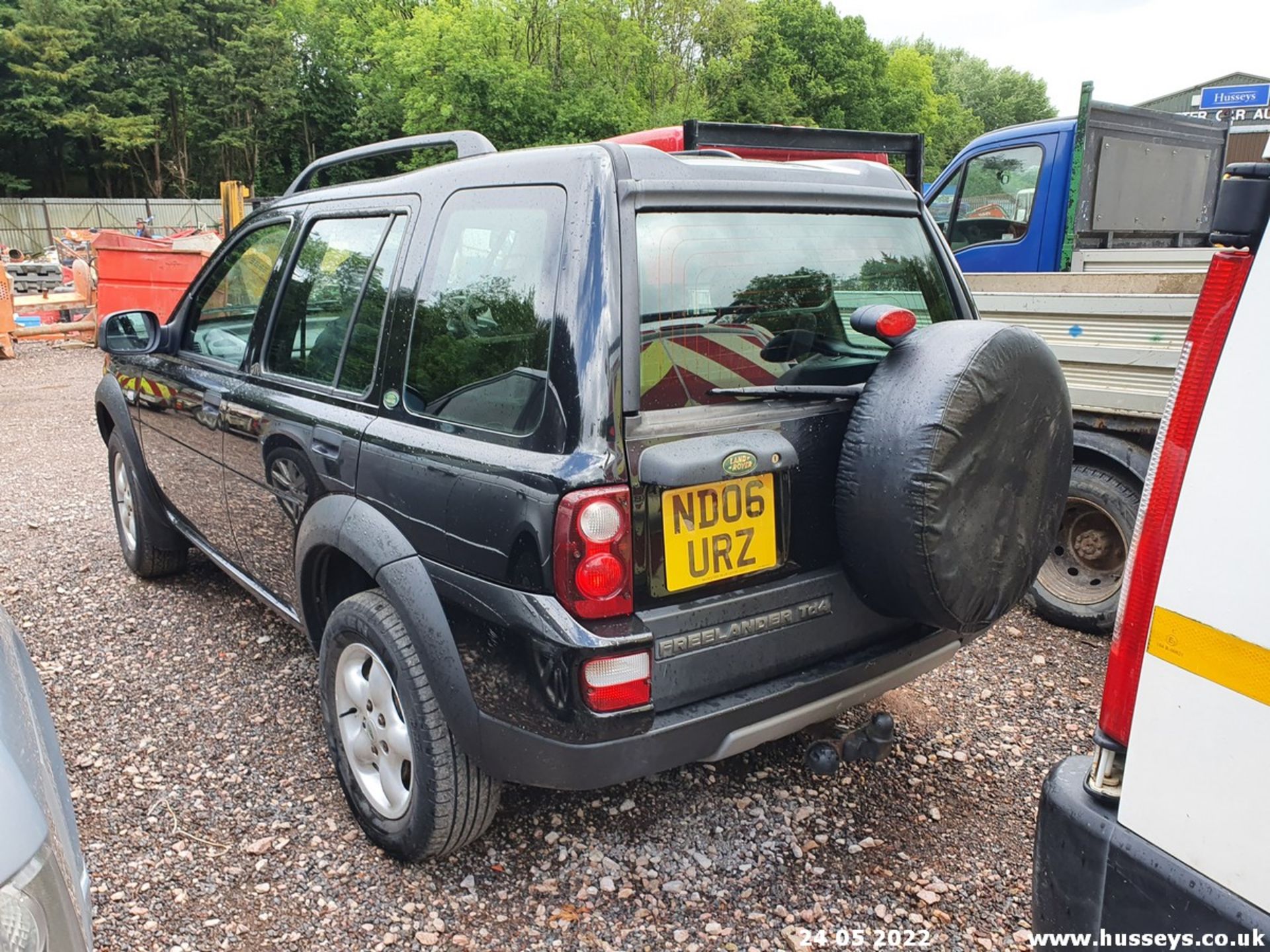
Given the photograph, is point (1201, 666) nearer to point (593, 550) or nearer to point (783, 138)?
point (593, 550)

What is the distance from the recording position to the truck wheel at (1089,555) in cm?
361

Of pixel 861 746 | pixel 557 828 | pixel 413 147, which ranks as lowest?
pixel 557 828

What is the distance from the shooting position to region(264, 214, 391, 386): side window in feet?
8.85

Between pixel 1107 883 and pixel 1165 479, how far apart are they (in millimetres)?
620

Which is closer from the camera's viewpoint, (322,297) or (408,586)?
(408,586)

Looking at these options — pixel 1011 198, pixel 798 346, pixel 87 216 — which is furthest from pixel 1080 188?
pixel 87 216

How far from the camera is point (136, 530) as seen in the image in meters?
4.36

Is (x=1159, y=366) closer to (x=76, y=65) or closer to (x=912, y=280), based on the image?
(x=912, y=280)

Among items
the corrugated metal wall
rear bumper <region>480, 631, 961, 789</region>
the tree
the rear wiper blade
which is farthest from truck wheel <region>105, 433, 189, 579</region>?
the corrugated metal wall

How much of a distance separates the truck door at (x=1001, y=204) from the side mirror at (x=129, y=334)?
5.31 meters

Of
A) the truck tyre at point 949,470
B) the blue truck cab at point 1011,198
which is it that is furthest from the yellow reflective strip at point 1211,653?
the blue truck cab at point 1011,198

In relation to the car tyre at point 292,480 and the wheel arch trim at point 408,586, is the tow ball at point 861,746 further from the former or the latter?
the car tyre at point 292,480

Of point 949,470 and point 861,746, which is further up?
point 949,470
